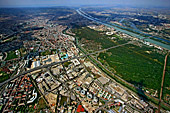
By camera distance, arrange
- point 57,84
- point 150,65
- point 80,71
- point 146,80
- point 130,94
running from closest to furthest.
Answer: point 130,94
point 57,84
point 146,80
point 80,71
point 150,65

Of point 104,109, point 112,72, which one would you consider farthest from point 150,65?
point 104,109

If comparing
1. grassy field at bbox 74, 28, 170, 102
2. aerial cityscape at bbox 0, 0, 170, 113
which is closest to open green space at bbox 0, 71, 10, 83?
aerial cityscape at bbox 0, 0, 170, 113

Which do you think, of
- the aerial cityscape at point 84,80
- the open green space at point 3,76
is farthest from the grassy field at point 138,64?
the open green space at point 3,76

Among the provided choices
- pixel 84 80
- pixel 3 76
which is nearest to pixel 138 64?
pixel 84 80

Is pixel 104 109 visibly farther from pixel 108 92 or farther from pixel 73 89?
pixel 73 89

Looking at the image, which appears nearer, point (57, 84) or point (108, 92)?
point (108, 92)

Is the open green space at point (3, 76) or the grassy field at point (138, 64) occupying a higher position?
the open green space at point (3, 76)

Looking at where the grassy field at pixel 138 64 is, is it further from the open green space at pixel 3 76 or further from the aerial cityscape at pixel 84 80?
the open green space at pixel 3 76

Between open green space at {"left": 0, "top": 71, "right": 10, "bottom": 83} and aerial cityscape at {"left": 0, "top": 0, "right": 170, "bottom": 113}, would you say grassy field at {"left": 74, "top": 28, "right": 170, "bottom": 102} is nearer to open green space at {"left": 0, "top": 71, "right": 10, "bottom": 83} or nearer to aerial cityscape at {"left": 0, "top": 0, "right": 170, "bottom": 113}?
aerial cityscape at {"left": 0, "top": 0, "right": 170, "bottom": 113}

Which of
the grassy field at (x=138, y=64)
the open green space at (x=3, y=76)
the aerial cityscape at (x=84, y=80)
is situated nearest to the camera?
the aerial cityscape at (x=84, y=80)
